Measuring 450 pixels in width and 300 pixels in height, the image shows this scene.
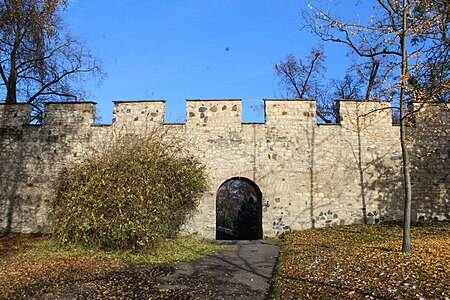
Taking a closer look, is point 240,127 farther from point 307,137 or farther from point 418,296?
point 418,296

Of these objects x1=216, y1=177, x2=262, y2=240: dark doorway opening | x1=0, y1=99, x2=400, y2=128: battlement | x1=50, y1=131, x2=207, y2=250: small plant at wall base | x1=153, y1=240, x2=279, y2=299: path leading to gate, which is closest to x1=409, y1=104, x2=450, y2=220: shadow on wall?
x1=0, y1=99, x2=400, y2=128: battlement

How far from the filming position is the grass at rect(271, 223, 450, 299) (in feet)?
16.1

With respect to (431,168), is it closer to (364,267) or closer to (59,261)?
(364,267)

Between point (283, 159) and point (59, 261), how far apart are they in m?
7.26

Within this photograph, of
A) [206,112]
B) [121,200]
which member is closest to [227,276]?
[121,200]

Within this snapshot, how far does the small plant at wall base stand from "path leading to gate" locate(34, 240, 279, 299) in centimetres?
139

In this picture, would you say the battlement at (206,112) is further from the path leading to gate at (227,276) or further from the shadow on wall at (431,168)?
the path leading to gate at (227,276)

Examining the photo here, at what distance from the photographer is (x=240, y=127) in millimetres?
12070

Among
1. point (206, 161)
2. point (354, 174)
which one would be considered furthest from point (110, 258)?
point (354, 174)

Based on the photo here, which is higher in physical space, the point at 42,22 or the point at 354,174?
the point at 42,22

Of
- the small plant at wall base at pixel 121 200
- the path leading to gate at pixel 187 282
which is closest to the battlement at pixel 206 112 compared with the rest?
the small plant at wall base at pixel 121 200

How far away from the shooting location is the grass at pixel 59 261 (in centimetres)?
598

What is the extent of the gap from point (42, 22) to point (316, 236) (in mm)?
9392

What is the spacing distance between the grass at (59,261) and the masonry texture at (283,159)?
2.34m
